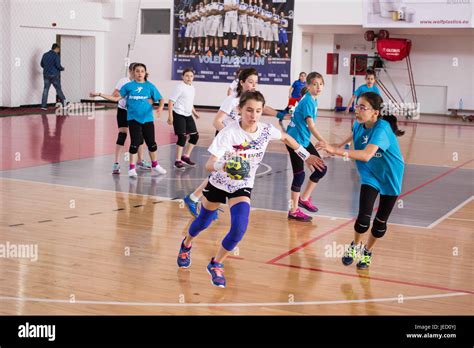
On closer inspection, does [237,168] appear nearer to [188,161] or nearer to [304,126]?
[304,126]

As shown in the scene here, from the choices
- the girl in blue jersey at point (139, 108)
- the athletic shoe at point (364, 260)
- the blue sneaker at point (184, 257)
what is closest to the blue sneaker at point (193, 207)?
the blue sneaker at point (184, 257)

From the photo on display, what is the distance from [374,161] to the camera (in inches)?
263

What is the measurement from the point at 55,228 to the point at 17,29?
704 inches

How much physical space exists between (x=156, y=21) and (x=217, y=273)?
2363 centimetres

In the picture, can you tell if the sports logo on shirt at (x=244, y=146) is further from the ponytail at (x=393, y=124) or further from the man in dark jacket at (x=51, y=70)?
the man in dark jacket at (x=51, y=70)

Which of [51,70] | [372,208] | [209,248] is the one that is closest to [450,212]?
[372,208]

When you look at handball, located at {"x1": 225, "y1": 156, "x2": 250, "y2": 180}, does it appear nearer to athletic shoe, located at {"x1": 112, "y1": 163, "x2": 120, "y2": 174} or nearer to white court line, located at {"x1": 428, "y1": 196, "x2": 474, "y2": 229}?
white court line, located at {"x1": 428, "y1": 196, "x2": 474, "y2": 229}

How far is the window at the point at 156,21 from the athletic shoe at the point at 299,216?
20.7 meters

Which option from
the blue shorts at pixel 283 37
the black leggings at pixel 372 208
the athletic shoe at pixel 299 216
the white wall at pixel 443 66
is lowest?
the athletic shoe at pixel 299 216

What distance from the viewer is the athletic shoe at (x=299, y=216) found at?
8949 millimetres

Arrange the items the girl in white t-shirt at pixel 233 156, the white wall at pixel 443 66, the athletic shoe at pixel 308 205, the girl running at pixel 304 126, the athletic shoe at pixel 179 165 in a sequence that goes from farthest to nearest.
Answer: the white wall at pixel 443 66, the athletic shoe at pixel 179 165, the athletic shoe at pixel 308 205, the girl running at pixel 304 126, the girl in white t-shirt at pixel 233 156

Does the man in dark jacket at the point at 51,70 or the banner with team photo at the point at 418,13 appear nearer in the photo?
the banner with team photo at the point at 418,13

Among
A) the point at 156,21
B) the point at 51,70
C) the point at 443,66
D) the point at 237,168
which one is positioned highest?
the point at 156,21

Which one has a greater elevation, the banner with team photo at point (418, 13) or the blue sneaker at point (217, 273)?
the banner with team photo at point (418, 13)
